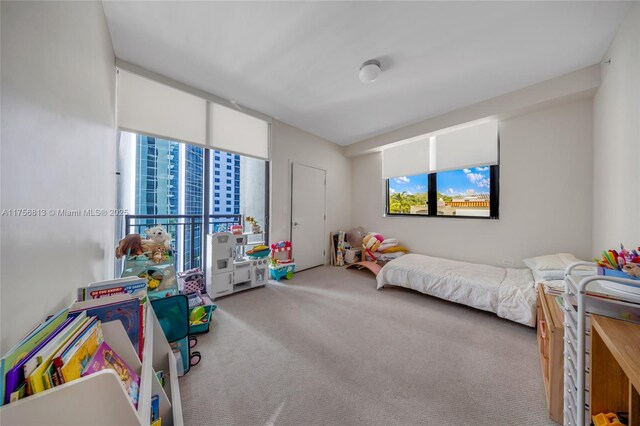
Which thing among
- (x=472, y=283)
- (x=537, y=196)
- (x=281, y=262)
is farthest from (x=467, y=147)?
(x=281, y=262)

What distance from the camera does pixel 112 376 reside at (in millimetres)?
562

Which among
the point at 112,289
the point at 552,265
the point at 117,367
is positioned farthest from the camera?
the point at 552,265

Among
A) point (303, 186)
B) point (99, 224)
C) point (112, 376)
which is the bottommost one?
point (112, 376)

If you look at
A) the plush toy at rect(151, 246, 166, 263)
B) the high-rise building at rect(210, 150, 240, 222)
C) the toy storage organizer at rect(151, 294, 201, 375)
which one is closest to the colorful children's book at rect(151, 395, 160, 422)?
the toy storage organizer at rect(151, 294, 201, 375)

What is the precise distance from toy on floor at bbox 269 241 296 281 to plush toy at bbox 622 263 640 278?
3.23 metres

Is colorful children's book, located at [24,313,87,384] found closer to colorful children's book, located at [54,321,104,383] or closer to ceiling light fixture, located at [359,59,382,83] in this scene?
colorful children's book, located at [54,321,104,383]

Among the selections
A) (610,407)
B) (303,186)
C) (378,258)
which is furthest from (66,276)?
(378,258)

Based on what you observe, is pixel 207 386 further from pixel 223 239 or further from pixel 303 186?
pixel 303 186

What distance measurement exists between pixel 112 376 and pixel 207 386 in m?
1.09

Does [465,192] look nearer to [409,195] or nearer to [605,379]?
[409,195]

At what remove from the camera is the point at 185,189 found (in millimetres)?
2982

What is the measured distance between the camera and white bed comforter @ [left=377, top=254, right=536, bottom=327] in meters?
2.06

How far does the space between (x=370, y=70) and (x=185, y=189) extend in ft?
9.33

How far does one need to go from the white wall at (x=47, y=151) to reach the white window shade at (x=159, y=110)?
88 centimetres
